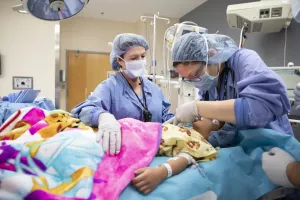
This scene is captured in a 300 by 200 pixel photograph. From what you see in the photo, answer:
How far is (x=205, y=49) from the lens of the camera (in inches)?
45.6

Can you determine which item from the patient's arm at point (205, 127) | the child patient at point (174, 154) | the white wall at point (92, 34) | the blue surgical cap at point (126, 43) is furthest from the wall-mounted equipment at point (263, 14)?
the white wall at point (92, 34)

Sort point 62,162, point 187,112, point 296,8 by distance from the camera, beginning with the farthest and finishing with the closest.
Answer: point 187,112, point 296,8, point 62,162

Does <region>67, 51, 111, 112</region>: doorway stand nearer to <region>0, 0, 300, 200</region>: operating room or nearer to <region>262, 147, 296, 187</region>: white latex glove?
<region>0, 0, 300, 200</region>: operating room

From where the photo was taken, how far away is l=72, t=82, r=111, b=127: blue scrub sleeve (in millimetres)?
1188

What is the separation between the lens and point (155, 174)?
80 cm

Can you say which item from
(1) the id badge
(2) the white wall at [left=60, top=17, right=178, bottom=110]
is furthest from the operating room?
(2) the white wall at [left=60, top=17, right=178, bottom=110]

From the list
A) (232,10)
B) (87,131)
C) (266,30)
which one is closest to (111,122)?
(87,131)

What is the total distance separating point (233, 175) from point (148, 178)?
40cm

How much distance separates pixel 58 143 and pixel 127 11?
3.93 m

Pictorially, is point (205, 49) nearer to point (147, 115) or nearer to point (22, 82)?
point (147, 115)

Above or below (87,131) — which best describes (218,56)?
above

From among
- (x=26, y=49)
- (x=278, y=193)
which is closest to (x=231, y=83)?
(x=278, y=193)

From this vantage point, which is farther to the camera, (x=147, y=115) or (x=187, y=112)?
(x=147, y=115)

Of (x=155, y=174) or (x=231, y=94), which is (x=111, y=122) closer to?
(x=155, y=174)
